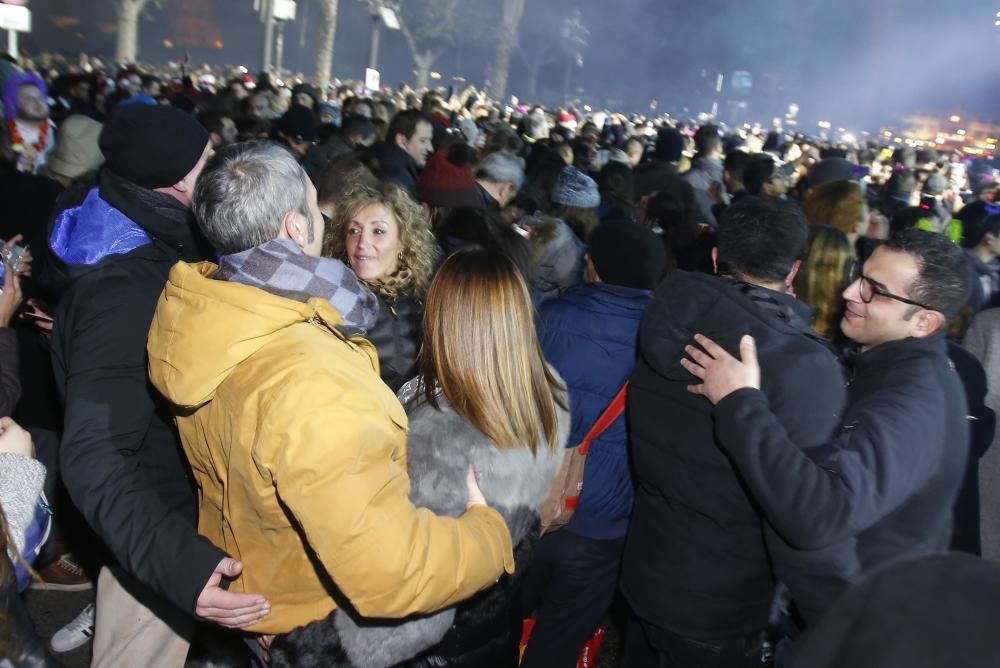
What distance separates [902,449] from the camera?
197cm

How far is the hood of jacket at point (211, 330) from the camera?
1.58 m

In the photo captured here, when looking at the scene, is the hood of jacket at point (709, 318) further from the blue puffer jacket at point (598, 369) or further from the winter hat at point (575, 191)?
the winter hat at point (575, 191)

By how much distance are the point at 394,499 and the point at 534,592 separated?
1.42 metres

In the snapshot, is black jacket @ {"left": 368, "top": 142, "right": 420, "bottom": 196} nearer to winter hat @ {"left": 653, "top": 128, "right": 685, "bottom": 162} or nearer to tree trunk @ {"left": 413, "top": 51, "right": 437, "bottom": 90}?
winter hat @ {"left": 653, "top": 128, "right": 685, "bottom": 162}

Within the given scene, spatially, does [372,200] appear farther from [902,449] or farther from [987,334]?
[987,334]

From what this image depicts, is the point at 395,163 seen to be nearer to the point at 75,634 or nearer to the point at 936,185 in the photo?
the point at 75,634

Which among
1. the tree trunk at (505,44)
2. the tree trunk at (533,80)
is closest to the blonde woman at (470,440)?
the tree trunk at (505,44)

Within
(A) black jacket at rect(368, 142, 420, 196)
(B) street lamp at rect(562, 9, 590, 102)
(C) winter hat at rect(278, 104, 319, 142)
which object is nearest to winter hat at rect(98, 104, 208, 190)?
(A) black jacket at rect(368, 142, 420, 196)

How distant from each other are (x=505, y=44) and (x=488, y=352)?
175ft

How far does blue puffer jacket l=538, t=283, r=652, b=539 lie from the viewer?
8.97 ft

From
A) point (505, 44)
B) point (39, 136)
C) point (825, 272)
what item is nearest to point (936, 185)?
point (825, 272)

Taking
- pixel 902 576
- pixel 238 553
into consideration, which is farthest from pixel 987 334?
pixel 238 553

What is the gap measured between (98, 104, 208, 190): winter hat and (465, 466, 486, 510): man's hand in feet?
4.55

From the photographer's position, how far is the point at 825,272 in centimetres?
359
